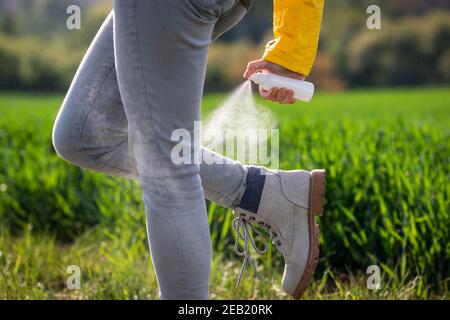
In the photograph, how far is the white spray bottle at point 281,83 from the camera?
1.53 metres

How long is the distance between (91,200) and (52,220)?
0.23 metres

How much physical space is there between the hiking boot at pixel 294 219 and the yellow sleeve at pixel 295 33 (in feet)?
1.28

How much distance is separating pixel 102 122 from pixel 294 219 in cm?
59

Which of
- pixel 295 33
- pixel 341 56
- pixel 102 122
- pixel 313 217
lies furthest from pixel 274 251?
pixel 341 56

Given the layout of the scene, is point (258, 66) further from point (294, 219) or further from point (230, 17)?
point (294, 219)

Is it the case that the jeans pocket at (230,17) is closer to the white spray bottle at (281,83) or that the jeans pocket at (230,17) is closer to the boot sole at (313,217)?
the white spray bottle at (281,83)

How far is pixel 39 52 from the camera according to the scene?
25.4 m

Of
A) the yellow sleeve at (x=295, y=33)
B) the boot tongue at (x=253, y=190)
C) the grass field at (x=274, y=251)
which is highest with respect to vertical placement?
Answer: the yellow sleeve at (x=295, y=33)

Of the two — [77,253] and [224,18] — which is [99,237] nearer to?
[77,253]

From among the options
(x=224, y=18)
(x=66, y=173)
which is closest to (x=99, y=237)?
(x=66, y=173)

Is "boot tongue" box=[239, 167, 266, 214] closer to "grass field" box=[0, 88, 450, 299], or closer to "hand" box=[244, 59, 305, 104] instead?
"hand" box=[244, 59, 305, 104]

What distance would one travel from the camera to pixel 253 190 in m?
1.78

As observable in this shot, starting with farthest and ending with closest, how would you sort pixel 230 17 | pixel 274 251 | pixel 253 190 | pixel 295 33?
1. pixel 274 251
2. pixel 253 190
3. pixel 230 17
4. pixel 295 33

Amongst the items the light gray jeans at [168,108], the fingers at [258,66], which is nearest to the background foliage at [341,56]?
the fingers at [258,66]
